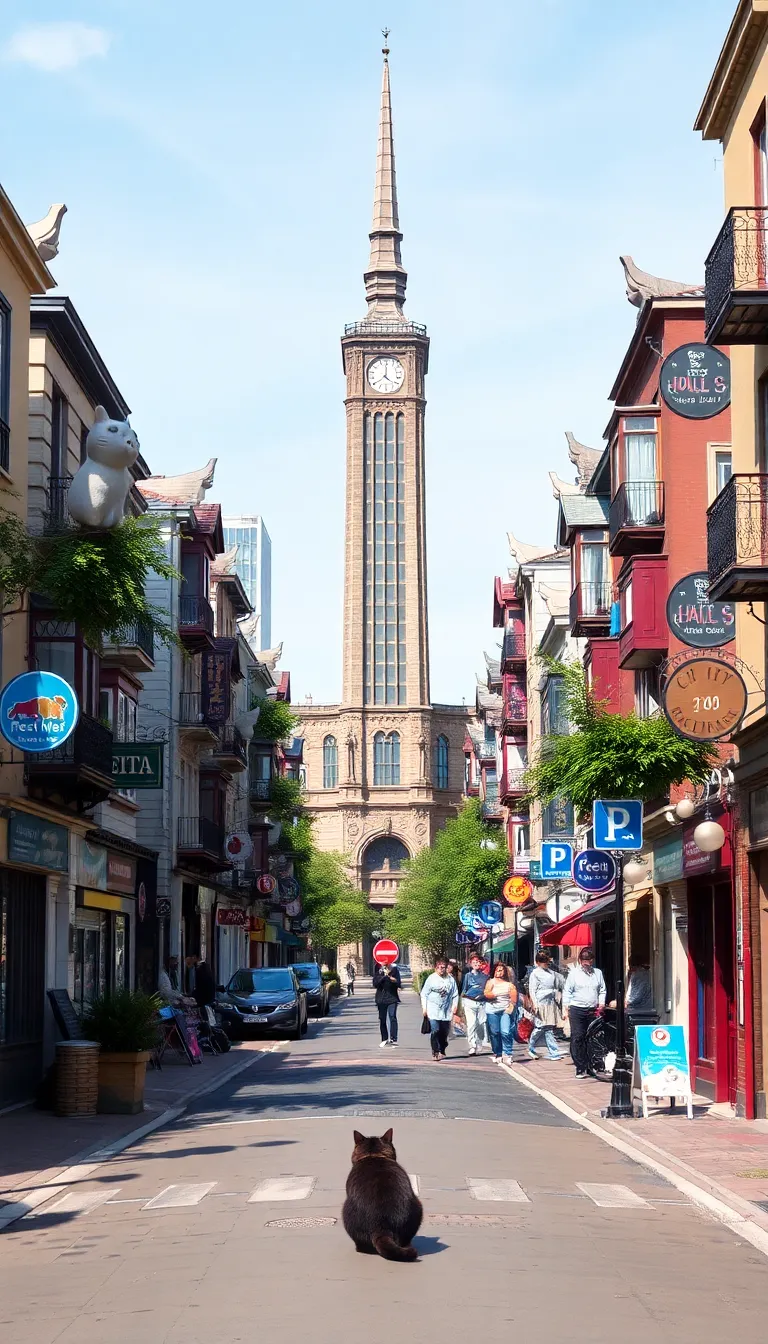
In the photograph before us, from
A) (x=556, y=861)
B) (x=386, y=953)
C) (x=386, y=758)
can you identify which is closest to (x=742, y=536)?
(x=556, y=861)

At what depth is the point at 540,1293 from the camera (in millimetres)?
8773

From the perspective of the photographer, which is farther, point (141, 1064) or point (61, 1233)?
point (141, 1064)

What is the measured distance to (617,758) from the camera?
83.7ft

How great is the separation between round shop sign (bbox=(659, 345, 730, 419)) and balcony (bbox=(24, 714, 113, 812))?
872 centimetres

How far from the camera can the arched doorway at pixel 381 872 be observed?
133 metres

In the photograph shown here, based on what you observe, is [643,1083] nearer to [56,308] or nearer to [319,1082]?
[319,1082]

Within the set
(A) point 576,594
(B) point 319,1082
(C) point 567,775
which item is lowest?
(B) point 319,1082

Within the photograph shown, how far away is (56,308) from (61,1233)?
51.8 ft

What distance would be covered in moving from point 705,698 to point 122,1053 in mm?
7388

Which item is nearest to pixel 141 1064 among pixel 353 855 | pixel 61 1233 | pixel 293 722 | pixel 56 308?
Answer: pixel 61 1233

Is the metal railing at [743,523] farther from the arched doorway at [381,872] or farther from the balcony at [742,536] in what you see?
the arched doorway at [381,872]

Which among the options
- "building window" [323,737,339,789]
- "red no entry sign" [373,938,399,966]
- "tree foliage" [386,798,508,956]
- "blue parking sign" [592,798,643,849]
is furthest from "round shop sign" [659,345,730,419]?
A: "building window" [323,737,339,789]

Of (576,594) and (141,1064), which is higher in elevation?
(576,594)

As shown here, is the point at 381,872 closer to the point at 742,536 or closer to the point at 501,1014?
the point at 501,1014
